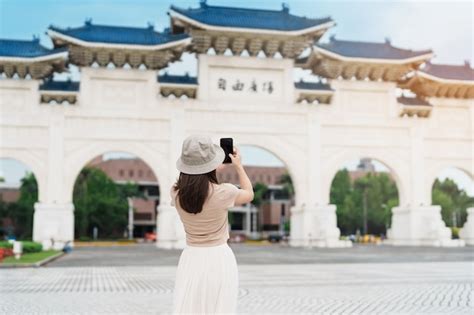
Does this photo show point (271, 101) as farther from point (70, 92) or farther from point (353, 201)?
point (353, 201)

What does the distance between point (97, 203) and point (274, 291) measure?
3673cm

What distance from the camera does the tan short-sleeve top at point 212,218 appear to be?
10.7 feet

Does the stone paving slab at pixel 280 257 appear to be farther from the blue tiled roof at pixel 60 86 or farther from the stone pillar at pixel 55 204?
the blue tiled roof at pixel 60 86

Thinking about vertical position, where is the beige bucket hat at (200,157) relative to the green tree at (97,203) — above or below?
above

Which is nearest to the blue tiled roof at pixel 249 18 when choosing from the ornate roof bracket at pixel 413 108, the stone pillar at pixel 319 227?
the ornate roof bracket at pixel 413 108

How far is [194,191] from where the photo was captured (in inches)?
127

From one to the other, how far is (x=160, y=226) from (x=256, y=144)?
216 inches

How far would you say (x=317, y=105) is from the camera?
27812 millimetres

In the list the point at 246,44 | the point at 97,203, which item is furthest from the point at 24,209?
the point at 246,44

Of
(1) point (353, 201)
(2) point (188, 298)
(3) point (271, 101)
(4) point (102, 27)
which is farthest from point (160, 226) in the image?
(1) point (353, 201)

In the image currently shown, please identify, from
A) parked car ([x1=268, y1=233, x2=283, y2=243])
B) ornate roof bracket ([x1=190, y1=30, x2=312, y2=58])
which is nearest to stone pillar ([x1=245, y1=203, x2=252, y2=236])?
parked car ([x1=268, y1=233, x2=283, y2=243])

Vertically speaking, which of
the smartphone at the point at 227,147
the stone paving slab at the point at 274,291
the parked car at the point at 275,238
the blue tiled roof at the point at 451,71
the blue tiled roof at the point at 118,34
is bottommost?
the parked car at the point at 275,238

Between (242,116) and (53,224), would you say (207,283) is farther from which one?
(242,116)

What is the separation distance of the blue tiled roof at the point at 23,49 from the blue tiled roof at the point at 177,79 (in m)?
4.30
